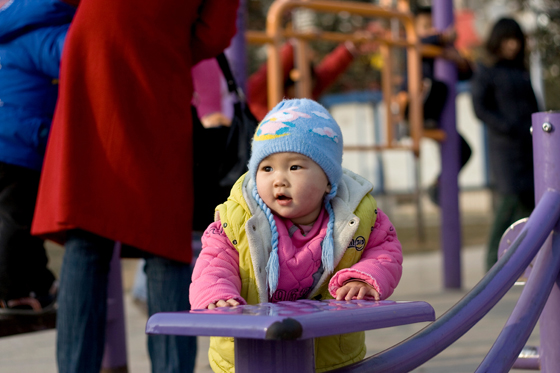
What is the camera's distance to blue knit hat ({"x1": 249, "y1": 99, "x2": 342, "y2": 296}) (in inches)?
68.6

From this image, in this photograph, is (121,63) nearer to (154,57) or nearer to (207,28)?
(154,57)

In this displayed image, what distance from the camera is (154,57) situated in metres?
2.33

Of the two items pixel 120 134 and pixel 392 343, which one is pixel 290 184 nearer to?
pixel 120 134

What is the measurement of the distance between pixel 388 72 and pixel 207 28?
3.34m

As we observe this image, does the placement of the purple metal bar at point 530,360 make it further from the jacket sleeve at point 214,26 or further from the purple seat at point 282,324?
the jacket sleeve at point 214,26

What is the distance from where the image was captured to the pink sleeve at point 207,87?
3688 millimetres

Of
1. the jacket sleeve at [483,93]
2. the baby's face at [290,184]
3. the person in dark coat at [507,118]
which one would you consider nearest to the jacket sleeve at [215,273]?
the baby's face at [290,184]

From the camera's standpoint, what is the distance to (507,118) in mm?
5094

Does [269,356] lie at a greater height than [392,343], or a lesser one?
greater

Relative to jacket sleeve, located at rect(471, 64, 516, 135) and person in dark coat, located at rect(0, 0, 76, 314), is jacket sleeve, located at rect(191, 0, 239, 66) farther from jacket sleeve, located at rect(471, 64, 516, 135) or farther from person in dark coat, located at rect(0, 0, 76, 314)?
jacket sleeve, located at rect(471, 64, 516, 135)

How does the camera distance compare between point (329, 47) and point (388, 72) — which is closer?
point (388, 72)

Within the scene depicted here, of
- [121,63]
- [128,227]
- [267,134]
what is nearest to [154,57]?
[121,63]

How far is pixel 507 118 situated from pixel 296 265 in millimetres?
3690

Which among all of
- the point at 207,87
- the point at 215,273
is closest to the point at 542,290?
the point at 215,273
